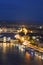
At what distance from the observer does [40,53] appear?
12.3 meters

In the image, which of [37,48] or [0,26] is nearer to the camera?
[37,48]

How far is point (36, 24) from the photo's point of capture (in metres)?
26.4

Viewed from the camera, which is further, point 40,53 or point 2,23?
point 2,23

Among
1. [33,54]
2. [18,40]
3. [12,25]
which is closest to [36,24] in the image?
[12,25]

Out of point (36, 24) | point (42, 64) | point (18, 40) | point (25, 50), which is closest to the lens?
point (42, 64)

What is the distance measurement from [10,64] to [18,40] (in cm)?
861

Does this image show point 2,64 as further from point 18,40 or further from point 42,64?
point 18,40

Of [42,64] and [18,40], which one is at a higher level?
[18,40]

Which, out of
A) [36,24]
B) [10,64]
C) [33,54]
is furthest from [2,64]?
[36,24]

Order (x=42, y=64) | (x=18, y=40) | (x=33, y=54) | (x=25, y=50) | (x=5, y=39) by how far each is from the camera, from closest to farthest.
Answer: (x=42, y=64), (x=33, y=54), (x=25, y=50), (x=18, y=40), (x=5, y=39)

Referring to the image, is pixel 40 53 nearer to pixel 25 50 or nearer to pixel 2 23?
pixel 25 50

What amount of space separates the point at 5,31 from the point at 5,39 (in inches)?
155

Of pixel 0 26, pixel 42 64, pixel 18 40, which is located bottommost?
pixel 42 64

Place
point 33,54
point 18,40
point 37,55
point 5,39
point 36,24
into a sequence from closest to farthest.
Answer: point 37,55
point 33,54
point 18,40
point 5,39
point 36,24
